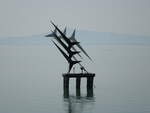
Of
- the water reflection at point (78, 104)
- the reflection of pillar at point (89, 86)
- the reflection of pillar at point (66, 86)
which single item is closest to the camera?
the water reflection at point (78, 104)

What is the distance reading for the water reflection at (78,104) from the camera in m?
75.4

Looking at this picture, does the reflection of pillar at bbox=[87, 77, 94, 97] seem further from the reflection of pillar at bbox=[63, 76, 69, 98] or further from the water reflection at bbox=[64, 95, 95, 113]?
the reflection of pillar at bbox=[63, 76, 69, 98]

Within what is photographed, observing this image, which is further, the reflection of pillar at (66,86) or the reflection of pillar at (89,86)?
the reflection of pillar at (89,86)

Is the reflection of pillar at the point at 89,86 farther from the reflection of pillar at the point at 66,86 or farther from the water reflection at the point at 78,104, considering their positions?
the reflection of pillar at the point at 66,86

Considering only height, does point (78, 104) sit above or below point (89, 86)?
below

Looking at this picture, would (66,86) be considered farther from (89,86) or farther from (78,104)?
(78,104)

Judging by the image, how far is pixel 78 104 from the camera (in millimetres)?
78938

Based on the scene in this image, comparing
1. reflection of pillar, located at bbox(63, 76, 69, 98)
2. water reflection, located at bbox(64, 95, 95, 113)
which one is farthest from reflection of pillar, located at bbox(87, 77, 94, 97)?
reflection of pillar, located at bbox(63, 76, 69, 98)

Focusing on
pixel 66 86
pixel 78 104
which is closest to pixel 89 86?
pixel 66 86

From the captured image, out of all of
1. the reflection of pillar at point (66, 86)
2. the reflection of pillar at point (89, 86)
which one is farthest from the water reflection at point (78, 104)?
the reflection of pillar at point (89, 86)
